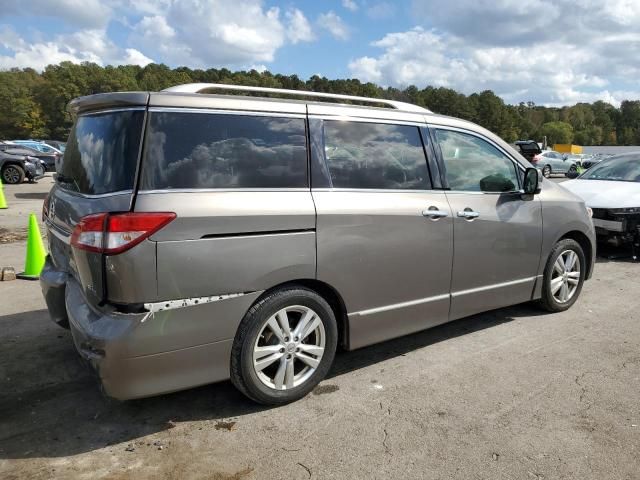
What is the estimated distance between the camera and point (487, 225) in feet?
13.6

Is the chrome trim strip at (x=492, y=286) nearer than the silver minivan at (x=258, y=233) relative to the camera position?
No

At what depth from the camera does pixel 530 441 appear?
292 centimetres

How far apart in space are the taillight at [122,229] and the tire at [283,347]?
2.53 feet

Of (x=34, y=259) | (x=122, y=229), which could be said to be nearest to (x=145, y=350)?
(x=122, y=229)

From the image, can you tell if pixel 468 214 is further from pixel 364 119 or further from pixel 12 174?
pixel 12 174

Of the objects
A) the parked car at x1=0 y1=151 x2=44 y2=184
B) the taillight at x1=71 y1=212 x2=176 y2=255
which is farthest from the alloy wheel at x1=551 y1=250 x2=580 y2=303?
the parked car at x1=0 y1=151 x2=44 y2=184

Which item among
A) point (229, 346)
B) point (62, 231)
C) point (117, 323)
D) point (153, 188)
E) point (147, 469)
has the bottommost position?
point (147, 469)

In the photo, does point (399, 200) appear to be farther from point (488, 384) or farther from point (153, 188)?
point (153, 188)

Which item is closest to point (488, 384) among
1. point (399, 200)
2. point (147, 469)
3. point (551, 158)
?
point (399, 200)

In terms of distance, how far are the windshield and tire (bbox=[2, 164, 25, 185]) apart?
1777 cm

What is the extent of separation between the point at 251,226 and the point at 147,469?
1.40 meters

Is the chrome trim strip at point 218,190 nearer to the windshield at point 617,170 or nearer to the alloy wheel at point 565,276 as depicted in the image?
the alloy wheel at point 565,276

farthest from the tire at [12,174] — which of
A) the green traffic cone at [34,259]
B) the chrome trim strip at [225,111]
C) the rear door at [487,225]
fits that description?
the rear door at [487,225]

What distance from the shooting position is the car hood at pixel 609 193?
7.35m
